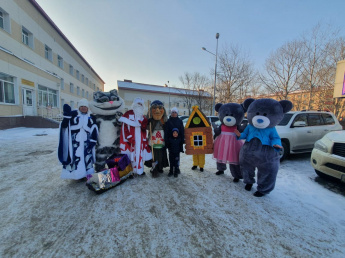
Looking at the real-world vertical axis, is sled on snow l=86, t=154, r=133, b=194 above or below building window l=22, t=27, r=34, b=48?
below

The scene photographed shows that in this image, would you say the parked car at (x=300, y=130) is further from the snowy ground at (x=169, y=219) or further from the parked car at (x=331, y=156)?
the snowy ground at (x=169, y=219)

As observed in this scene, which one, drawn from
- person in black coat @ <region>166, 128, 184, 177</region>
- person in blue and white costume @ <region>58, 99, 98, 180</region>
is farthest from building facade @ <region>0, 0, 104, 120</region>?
person in black coat @ <region>166, 128, 184, 177</region>

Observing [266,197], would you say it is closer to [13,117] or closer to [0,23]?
[13,117]

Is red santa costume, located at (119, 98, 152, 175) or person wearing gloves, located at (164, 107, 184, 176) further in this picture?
person wearing gloves, located at (164, 107, 184, 176)

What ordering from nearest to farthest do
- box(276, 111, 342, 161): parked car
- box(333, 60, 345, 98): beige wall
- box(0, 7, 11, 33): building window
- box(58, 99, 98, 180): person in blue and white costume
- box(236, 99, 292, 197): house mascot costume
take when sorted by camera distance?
box(236, 99, 292, 197): house mascot costume < box(58, 99, 98, 180): person in blue and white costume < box(276, 111, 342, 161): parked car < box(333, 60, 345, 98): beige wall < box(0, 7, 11, 33): building window

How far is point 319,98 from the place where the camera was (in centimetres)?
1518

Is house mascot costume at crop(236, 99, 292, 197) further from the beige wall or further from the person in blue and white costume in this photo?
the beige wall

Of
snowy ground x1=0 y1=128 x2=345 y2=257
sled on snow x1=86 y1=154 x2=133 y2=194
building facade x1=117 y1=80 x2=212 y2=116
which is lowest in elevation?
snowy ground x1=0 y1=128 x2=345 y2=257

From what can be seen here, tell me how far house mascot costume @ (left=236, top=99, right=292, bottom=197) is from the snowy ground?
39cm

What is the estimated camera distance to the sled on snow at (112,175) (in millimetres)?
2834

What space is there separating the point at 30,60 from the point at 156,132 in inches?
604

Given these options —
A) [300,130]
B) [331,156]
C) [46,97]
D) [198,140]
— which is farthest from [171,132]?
[46,97]

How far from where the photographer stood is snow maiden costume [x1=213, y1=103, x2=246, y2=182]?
11.0 ft

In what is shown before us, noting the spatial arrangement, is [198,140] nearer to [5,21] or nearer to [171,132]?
[171,132]
